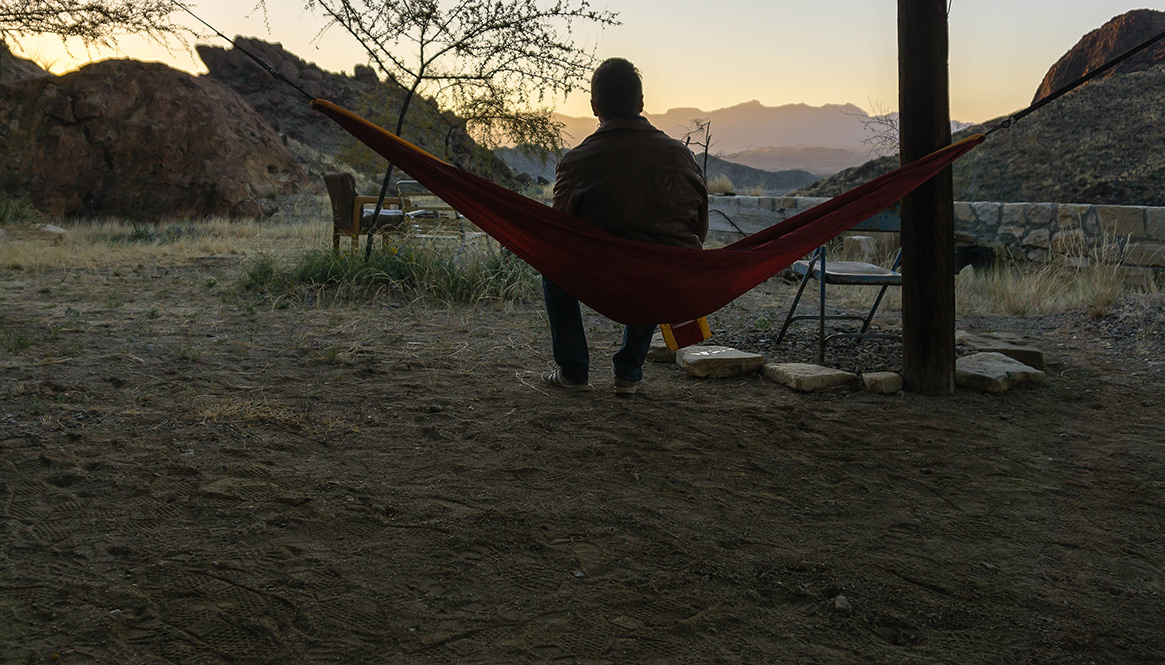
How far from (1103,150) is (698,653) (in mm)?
10547

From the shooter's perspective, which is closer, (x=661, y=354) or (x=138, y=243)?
(x=661, y=354)

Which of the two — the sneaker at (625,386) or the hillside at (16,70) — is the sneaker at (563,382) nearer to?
the sneaker at (625,386)

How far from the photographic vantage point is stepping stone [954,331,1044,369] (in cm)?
346

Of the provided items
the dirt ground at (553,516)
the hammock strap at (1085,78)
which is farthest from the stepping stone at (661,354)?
the hammock strap at (1085,78)

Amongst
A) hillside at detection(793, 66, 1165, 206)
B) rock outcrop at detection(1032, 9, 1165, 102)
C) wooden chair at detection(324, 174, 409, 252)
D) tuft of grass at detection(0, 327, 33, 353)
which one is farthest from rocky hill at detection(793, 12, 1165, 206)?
tuft of grass at detection(0, 327, 33, 353)

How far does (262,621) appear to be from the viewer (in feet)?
4.87

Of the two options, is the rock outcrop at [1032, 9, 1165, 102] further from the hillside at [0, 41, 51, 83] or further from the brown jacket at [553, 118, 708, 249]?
the hillside at [0, 41, 51, 83]

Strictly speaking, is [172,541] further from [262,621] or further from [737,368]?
[737,368]

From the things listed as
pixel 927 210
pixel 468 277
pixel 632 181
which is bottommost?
pixel 468 277

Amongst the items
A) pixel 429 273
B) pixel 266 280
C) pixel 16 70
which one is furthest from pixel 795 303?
pixel 16 70

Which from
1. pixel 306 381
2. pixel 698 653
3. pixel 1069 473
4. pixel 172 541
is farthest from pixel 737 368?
pixel 172 541

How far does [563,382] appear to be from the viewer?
3078 mm

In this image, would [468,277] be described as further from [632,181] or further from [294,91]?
[294,91]

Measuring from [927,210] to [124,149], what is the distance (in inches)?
518
